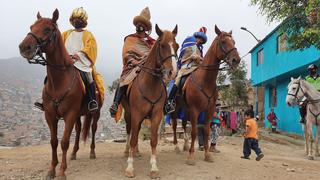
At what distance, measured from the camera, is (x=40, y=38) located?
19.1 ft

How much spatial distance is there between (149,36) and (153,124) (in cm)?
260

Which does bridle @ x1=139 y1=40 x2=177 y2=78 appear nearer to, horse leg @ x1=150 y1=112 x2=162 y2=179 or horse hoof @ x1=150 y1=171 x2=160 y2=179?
horse leg @ x1=150 y1=112 x2=162 y2=179

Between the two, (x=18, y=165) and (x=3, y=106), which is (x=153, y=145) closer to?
(x=18, y=165)

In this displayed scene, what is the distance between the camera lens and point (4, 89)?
52.7m

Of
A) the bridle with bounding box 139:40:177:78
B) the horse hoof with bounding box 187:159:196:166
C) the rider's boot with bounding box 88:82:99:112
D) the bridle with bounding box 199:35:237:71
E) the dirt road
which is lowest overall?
the dirt road

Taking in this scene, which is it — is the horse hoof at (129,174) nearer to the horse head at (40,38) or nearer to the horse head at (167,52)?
the horse head at (167,52)

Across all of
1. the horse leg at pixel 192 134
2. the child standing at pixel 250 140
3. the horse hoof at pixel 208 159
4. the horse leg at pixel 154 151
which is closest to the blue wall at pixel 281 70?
the child standing at pixel 250 140

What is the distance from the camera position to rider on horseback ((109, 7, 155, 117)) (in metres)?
7.41

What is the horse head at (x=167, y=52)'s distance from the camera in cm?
596

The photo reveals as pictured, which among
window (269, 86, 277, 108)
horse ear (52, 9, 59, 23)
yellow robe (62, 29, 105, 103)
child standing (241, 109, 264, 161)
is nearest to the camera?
horse ear (52, 9, 59, 23)

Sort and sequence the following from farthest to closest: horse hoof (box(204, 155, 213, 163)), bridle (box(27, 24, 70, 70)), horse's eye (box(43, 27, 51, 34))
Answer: horse hoof (box(204, 155, 213, 163)), horse's eye (box(43, 27, 51, 34)), bridle (box(27, 24, 70, 70))

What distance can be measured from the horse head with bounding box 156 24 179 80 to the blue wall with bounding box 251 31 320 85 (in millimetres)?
13347

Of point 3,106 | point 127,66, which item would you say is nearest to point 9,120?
point 3,106

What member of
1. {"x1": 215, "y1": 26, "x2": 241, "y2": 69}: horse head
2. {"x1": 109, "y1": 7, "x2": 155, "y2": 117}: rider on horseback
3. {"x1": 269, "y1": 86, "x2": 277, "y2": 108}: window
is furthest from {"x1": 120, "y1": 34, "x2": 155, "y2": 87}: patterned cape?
{"x1": 269, "y1": 86, "x2": 277, "y2": 108}: window
